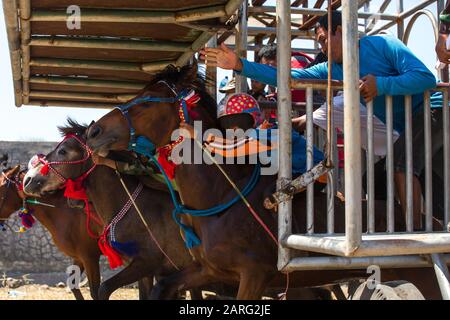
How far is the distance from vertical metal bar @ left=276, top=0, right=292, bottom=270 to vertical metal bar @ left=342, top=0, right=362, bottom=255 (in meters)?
0.64

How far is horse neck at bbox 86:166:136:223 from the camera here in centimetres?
721

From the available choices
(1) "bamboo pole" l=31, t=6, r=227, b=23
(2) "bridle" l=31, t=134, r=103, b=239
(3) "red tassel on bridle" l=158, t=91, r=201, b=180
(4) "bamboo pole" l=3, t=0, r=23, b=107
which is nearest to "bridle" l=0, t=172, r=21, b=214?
Result: (2) "bridle" l=31, t=134, r=103, b=239

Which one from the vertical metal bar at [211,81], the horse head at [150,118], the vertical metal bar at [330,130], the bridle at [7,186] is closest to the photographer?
the vertical metal bar at [330,130]

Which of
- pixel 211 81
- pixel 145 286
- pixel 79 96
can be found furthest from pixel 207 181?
pixel 79 96

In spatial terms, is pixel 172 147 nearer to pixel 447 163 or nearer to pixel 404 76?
pixel 404 76

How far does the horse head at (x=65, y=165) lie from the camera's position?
24.1 feet

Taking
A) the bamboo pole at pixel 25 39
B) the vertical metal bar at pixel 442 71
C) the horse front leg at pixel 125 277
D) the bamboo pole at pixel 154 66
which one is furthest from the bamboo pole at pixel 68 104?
the vertical metal bar at pixel 442 71

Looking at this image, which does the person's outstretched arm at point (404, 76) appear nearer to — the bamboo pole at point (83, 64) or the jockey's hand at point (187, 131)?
the jockey's hand at point (187, 131)

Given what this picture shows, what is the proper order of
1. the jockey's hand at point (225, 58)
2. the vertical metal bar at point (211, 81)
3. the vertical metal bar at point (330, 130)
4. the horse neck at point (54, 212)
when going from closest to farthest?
the vertical metal bar at point (330, 130)
the jockey's hand at point (225, 58)
the vertical metal bar at point (211, 81)
the horse neck at point (54, 212)

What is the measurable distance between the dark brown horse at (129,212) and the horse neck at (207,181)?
1.74m

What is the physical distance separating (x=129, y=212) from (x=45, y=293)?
5047 millimetres

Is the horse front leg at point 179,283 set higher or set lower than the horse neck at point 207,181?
lower
